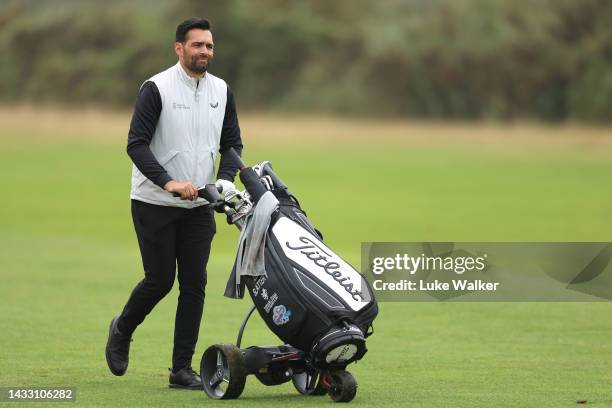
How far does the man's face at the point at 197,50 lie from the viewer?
7141mm

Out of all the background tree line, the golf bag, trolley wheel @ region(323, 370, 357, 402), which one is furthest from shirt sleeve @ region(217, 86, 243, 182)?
the background tree line

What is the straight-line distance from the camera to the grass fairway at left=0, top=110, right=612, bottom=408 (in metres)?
7.42

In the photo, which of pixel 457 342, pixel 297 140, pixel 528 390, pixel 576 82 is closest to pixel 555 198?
pixel 297 140

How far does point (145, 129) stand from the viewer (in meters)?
7.12

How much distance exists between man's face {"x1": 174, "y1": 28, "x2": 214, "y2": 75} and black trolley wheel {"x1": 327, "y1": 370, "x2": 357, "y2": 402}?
1841mm

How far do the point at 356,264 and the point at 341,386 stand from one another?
9.20 metres

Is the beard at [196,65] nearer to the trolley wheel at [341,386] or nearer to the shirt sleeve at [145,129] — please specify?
the shirt sleeve at [145,129]

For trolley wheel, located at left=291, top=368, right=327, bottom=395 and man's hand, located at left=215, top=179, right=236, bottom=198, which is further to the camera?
A: man's hand, located at left=215, top=179, right=236, bottom=198

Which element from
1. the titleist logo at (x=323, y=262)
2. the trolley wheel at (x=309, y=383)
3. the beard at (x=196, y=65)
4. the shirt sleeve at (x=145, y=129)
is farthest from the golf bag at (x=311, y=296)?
the beard at (x=196, y=65)

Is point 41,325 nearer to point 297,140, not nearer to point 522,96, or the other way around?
point 297,140

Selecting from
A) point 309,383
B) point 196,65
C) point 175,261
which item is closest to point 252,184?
point 196,65

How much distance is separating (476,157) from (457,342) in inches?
1408

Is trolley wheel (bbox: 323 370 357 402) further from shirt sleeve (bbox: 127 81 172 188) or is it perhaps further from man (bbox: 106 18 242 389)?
shirt sleeve (bbox: 127 81 172 188)

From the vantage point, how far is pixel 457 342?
31.2 ft
